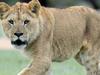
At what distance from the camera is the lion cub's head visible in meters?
8.26

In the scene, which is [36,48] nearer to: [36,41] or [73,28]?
[36,41]

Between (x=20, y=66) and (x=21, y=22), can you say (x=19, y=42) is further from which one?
(x=20, y=66)

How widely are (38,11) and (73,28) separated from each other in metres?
1.16

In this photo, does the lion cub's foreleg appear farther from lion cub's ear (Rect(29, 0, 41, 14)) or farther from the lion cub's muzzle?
lion cub's ear (Rect(29, 0, 41, 14))

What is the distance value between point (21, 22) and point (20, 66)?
5.64m

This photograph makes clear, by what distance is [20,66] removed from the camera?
1388cm

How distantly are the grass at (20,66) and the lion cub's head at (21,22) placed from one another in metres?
2.56

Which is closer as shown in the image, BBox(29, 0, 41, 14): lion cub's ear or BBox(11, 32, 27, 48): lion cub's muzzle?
BBox(11, 32, 27, 48): lion cub's muzzle

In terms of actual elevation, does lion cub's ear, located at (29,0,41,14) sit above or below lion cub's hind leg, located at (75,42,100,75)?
above

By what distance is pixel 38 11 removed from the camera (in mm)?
8664

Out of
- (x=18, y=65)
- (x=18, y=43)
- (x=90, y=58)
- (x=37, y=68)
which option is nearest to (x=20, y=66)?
(x=18, y=65)

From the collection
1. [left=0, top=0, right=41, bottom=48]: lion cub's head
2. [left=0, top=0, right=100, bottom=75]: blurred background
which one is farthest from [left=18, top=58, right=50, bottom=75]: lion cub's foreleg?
[left=0, top=0, right=100, bottom=75]: blurred background

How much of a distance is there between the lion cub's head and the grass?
8.41 feet

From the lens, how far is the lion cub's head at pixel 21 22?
27.1ft
